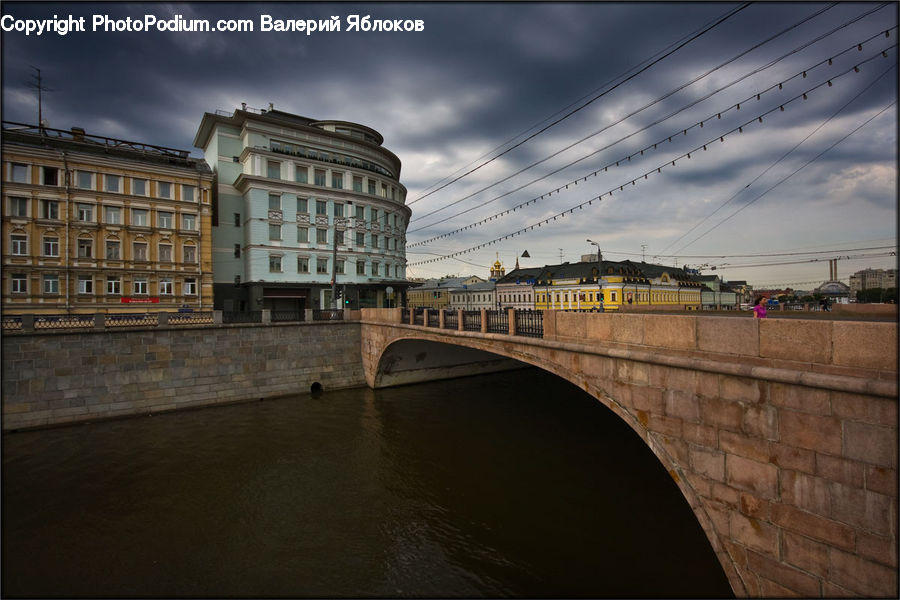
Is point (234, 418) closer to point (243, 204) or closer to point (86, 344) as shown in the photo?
point (86, 344)

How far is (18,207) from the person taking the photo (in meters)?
23.0

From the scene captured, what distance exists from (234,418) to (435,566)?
523 inches

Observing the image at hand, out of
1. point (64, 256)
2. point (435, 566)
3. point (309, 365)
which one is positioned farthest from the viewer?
point (64, 256)

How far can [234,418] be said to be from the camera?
58.6 feet

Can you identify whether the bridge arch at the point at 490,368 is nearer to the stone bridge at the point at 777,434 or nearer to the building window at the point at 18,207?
the stone bridge at the point at 777,434

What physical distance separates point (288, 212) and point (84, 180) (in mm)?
11791

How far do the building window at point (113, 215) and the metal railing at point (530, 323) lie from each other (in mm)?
27446

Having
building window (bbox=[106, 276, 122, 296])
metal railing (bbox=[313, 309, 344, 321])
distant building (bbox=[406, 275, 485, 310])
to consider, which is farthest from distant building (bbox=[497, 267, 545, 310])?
building window (bbox=[106, 276, 122, 296])

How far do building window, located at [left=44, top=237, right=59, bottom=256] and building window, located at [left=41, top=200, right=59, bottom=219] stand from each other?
1.34 m

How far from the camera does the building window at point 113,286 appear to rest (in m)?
25.1

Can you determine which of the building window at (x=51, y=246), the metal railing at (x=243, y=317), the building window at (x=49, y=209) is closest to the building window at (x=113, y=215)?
the building window at (x=49, y=209)

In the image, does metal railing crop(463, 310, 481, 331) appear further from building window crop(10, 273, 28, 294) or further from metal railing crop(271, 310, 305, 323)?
building window crop(10, 273, 28, 294)

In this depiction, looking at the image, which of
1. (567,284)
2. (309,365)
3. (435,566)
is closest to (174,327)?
(309,365)

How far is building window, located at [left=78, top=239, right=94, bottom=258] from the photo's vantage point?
24469mm
